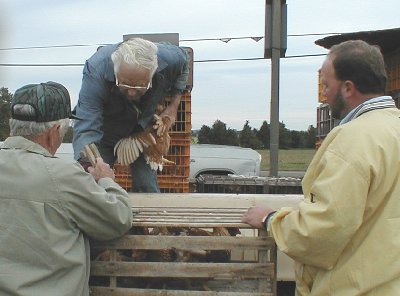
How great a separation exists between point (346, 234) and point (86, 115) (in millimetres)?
1881

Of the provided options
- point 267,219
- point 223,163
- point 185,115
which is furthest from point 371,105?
point 223,163

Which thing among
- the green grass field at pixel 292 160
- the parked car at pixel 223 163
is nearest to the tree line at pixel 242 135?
the green grass field at pixel 292 160

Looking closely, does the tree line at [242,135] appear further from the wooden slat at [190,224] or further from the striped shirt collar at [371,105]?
the striped shirt collar at [371,105]

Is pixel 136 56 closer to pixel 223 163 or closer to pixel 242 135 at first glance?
pixel 223 163

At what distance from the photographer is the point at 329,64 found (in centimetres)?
188

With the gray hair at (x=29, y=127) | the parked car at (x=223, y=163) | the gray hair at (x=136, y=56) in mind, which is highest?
the gray hair at (x=136, y=56)

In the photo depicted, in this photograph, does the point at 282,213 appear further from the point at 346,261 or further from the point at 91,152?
the point at 91,152

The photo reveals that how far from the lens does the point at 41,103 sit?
1.94 meters

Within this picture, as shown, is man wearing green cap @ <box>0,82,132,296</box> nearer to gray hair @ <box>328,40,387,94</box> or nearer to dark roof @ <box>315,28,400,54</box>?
gray hair @ <box>328,40,387,94</box>

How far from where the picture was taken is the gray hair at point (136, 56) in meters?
2.90

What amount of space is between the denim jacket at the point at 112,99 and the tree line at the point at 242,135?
14473mm

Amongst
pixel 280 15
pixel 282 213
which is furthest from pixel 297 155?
pixel 282 213

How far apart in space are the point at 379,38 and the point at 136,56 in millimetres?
3350

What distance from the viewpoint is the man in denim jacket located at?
295cm
